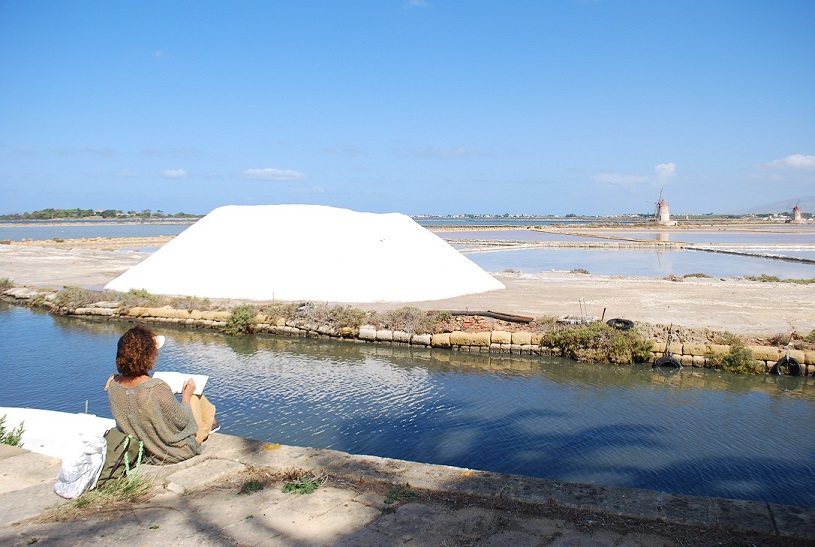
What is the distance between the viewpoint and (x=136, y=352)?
3.95 meters

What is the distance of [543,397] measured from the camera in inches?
364

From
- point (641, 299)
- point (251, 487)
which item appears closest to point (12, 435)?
point (251, 487)

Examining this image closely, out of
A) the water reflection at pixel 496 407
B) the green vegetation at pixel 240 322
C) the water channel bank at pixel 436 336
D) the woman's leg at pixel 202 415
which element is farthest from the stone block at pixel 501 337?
the woman's leg at pixel 202 415

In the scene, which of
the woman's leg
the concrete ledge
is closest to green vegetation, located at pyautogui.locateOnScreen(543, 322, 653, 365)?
the concrete ledge

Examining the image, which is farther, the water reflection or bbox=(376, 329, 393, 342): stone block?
bbox=(376, 329, 393, 342): stone block

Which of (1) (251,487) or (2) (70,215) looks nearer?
(1) (251,487)

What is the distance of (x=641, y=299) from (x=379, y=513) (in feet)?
49.8

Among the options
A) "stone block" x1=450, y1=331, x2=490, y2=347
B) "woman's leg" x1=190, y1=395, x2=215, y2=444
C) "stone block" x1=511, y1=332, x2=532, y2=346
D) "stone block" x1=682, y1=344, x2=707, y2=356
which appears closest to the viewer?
"woman's leg" x1=190, y1=395, x2=215, y2=444

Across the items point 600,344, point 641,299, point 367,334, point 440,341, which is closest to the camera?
point 600,344

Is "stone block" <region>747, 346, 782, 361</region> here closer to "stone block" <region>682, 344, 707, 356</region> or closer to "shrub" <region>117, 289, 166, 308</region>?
"stone block" <region>682, 344, 707, 356</region>

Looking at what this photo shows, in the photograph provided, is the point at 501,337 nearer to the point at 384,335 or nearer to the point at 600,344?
the point at 600,344

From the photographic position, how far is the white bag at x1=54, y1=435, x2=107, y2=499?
3.56 m

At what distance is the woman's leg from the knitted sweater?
0.23 meters

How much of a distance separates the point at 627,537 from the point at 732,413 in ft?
20.4
